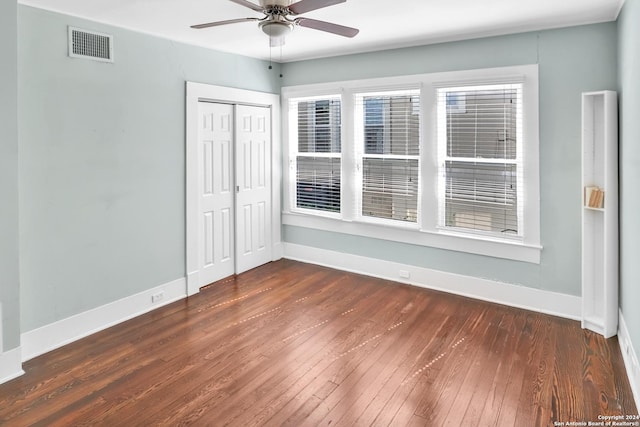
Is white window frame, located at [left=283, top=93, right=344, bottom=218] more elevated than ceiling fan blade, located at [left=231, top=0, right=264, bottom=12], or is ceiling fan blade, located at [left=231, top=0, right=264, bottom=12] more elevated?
ceiling fan blade, located at [left=231, top=0, right=264, bottom=12]

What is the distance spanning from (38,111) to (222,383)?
7.87 ft

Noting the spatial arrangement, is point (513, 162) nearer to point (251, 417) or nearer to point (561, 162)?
point (561, 162)

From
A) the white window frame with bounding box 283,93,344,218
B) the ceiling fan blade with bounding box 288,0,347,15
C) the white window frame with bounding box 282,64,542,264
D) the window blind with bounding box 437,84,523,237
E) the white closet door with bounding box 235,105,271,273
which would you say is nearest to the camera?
the ceiling fan blade with bounding box 288,0,347,15

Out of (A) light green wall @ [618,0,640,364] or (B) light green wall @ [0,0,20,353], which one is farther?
(B) light green wall @ [0,0,20,353]

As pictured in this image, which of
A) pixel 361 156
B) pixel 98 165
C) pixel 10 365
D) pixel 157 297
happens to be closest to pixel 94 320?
pixel 157 297

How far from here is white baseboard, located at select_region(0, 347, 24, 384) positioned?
2764mm

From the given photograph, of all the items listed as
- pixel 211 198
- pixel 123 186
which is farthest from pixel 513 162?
pixel 123 186

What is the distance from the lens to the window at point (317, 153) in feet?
16.9

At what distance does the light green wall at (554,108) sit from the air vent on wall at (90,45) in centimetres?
294

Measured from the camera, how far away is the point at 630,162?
2.71 m

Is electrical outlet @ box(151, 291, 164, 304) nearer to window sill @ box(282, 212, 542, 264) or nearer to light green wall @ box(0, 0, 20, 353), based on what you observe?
light green wall @ box(0, 0, 20, 353)

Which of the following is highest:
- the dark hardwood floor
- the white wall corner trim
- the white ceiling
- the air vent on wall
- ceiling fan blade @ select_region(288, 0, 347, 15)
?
the white ceiling

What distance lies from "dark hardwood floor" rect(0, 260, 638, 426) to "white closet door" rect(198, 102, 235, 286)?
683mm

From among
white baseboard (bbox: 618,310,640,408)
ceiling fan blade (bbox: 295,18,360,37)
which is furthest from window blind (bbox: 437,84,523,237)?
ceiling fan blade (bbox: 295,18,360,37)
